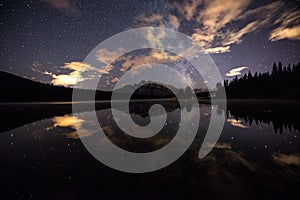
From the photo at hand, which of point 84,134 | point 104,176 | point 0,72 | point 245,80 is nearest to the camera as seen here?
point 104,176

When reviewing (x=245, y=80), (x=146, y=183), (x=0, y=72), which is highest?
(x=0, y=72)

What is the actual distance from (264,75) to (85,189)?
16758 centimetres

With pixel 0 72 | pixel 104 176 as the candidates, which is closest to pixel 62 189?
pixel 104 176

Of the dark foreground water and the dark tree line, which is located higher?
the dark tree line

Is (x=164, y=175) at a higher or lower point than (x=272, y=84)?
lower

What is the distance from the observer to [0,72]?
591ft

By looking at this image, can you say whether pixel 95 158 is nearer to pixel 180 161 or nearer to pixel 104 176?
pixel 104 176

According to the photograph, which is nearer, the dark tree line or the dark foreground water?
the dark foreground water

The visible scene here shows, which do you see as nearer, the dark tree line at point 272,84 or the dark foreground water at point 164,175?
the dark foreground water at point 164,175

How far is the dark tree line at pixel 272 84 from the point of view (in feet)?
361

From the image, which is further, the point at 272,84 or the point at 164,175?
the point at 272,84

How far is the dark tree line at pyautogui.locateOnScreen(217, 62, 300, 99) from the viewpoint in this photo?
4330 inches

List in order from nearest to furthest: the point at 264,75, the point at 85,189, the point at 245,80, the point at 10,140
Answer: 1. the point at 85,189
2. the point at 10,140
3. the point at 264,75
4. the point at 245,80

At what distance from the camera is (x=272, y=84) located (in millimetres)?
120875
